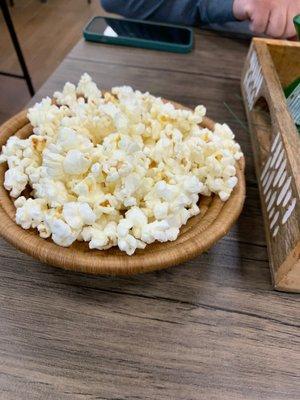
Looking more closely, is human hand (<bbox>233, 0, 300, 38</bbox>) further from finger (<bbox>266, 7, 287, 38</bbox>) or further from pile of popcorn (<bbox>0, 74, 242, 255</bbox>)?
pile of popcorn (<bbox>0, 74, 242, 255</bbox>)

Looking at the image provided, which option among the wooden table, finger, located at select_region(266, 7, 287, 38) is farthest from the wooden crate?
finger, located at select_region(266, 7, 287, 38)

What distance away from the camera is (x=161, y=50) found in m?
0.83

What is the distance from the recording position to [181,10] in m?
0.93

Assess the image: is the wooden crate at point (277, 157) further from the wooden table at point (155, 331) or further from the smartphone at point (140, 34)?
the smartphone at point (140, 34)

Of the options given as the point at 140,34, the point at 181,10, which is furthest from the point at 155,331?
the point at 181,10

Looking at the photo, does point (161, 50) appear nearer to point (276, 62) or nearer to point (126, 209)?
point (276, 62)

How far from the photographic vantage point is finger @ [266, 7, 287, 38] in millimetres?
822

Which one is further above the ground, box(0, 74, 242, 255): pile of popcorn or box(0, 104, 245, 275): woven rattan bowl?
box(0, 74, 242, 255): pile of popcorn

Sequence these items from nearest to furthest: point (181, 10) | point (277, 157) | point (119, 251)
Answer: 1. point (119, 251)
2. point (277, 157)
3. point (181, 10)

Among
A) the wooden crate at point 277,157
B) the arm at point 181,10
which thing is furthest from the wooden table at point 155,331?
the arm at point 181,10

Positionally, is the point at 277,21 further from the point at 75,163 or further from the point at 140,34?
the point at 75,163

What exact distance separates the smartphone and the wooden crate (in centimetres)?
22

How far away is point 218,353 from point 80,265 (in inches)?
6.4

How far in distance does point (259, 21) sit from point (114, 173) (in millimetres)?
661
